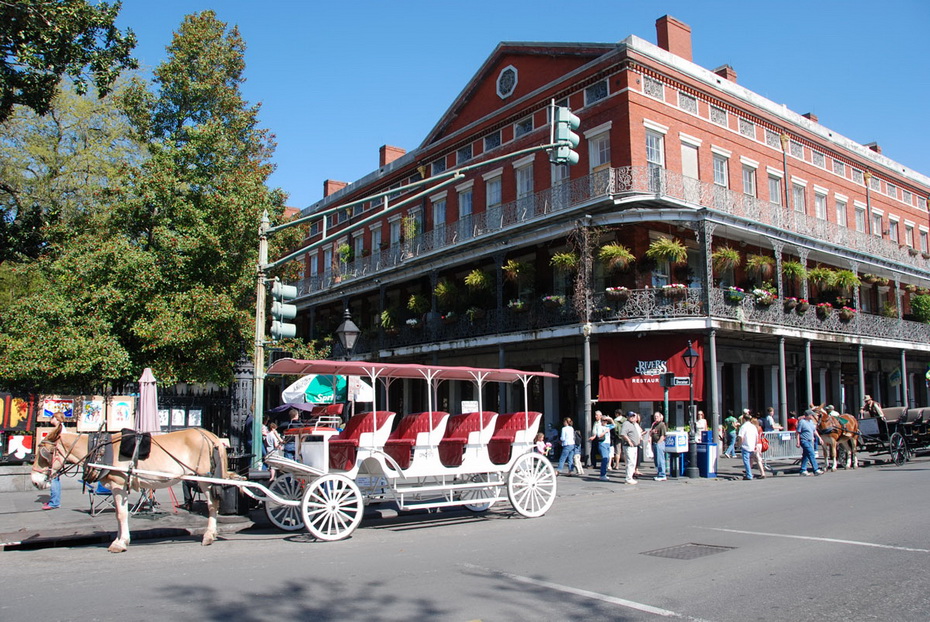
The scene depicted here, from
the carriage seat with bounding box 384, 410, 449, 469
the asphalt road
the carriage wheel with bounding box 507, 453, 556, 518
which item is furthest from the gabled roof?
the asphalt road

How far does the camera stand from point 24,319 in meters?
19.1

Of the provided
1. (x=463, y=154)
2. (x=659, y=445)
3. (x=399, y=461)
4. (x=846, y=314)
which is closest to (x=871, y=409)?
(x=846, y=314)

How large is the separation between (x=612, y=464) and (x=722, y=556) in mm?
12428

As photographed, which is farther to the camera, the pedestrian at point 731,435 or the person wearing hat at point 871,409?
the pedestrian at point 731,435

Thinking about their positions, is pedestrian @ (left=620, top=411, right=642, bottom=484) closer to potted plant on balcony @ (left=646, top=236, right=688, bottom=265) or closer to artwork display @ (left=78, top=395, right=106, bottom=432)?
potted plant on balcony @ (left=646, top=236, right=688, bottom=265)

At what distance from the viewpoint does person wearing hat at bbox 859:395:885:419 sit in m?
21.5

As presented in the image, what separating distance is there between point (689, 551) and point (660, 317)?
551 inches

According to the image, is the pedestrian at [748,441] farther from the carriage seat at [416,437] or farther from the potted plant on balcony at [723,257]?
the carriage seat at [416,437]

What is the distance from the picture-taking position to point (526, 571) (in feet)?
24.9

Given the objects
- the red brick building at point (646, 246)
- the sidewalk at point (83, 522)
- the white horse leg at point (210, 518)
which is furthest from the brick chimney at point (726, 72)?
the white horse leg at point (210, 518)

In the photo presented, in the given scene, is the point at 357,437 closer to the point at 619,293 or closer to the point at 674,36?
the point at 619,293

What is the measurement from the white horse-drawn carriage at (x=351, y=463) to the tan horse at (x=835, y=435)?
1083 cm

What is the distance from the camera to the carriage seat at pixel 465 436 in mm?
11312

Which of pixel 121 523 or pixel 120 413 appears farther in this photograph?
pixel 120 413
